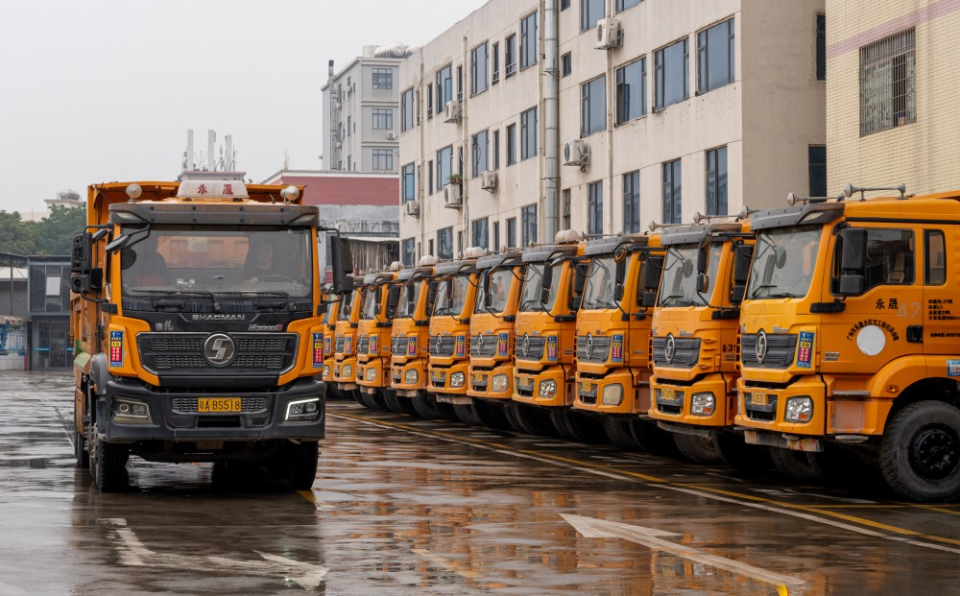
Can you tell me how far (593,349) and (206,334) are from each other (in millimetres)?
7715

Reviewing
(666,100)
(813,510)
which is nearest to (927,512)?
(813,510)

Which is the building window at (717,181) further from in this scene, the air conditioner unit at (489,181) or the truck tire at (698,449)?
the air conditioner unit at (489,181)

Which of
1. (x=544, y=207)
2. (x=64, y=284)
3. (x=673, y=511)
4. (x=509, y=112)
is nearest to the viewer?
(x=673, y=511)

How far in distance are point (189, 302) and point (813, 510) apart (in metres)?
6.31

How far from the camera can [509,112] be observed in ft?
166

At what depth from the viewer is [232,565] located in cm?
1123

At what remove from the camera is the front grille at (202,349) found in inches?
623

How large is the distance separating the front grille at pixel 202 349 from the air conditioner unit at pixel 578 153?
27239mm

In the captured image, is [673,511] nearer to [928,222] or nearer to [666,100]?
[928,222]

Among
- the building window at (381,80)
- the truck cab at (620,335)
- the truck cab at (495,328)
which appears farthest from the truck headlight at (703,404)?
the building window at (381,80)

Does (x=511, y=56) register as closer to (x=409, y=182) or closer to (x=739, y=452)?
(x=409, y=182)

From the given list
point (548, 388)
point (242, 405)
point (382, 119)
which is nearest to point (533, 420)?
point (548, 388)

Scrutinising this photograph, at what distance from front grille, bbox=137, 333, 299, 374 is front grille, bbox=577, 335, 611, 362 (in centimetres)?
673

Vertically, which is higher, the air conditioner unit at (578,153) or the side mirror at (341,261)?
the air conditioner unit at (578,153)
